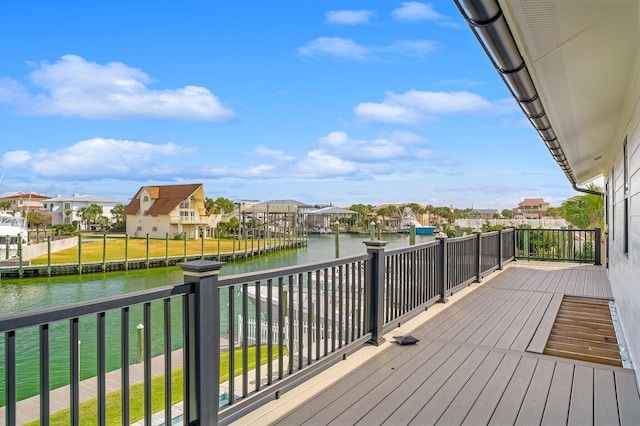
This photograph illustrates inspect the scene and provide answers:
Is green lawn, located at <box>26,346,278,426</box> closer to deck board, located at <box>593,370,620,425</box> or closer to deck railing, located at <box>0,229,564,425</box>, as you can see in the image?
deck railing, located at <box>0,229,564,425</box>

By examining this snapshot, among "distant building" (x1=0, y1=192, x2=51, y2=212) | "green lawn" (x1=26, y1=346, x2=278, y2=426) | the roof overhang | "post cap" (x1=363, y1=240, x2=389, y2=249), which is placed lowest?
"green lawn" (x1=26, y1=346, x2=278, y2=426)

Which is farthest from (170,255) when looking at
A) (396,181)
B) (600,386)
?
(396,181)

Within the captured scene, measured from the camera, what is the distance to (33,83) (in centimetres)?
3272

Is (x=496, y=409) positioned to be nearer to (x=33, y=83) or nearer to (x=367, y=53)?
(x=367, y=53)

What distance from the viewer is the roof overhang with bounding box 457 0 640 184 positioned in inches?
72.4

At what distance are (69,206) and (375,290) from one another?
6873cm

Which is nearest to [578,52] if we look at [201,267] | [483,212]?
[201,267]

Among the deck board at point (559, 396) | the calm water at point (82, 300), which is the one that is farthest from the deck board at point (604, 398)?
the calm water at point (82, 300)

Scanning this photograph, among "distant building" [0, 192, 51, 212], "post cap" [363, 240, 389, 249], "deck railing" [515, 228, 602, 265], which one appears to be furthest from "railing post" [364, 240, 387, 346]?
"distant building" [0, 192, 51, 212]

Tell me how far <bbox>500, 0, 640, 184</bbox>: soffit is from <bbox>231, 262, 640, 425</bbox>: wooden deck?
208 centimetres

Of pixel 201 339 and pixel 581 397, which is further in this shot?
pixel 581 397

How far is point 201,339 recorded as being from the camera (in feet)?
6.25

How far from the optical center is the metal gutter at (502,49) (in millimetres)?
1673

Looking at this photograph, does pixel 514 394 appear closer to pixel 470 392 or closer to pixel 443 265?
pixel 470 392
